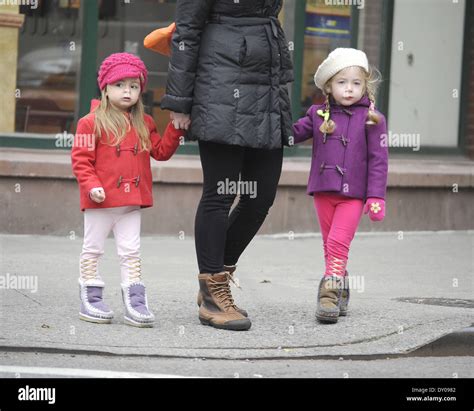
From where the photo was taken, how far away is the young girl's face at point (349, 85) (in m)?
6.41

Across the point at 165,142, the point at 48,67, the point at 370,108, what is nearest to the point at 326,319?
the point at 370,108

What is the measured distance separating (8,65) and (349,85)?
4.40 m

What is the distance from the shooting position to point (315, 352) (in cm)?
587

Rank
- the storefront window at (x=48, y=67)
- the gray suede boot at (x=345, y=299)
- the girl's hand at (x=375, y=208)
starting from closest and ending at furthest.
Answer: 1. the girl's hand at (x=375, y=208)
2. the gray suede boot at (x=345, y=299)
3. the storefront window at (x=48, y=67)

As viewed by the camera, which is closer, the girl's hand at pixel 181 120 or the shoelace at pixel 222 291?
the girl's hand at pixel 181 120

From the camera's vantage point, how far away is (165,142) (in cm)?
618

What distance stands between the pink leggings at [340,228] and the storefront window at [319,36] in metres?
4.11

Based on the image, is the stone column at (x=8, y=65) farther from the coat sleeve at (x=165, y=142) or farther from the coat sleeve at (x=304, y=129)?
the coat sleeve at (x=304, y=129)

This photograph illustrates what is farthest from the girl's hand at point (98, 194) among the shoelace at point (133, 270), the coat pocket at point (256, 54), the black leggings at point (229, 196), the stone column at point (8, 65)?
the stone column at point (8, 65)

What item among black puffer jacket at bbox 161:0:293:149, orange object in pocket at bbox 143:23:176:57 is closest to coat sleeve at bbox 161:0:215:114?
black puffer jacket at bbox 161:0:293:149

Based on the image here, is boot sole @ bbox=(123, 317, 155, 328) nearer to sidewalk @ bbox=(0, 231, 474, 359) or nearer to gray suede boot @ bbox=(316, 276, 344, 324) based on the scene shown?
sidewalk @ bbox=(0, 231, 474, 359)

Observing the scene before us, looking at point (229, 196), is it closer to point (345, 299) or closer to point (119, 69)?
point (119, 69)
